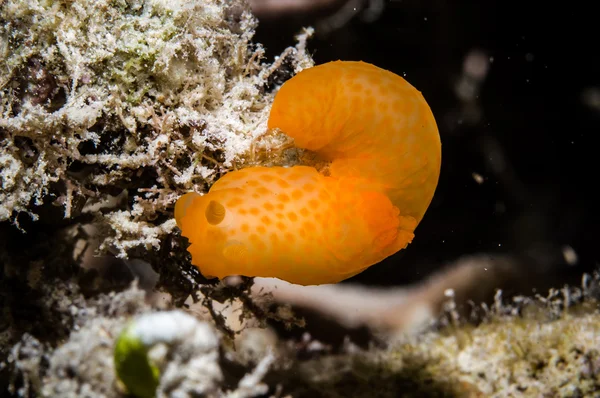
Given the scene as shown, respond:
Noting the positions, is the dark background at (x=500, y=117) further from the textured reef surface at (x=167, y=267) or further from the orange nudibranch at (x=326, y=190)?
the orange nudibranch at (x=326, y=190)

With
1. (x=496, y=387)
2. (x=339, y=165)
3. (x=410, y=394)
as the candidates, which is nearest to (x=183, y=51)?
(x=339, y=165)

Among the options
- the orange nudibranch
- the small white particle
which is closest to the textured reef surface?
the orange nudibranch

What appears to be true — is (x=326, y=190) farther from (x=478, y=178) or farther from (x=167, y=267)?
(x=478, y=178)

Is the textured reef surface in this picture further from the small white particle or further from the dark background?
the small white particle

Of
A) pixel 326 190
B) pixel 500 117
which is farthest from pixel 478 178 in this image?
pixel 326 190

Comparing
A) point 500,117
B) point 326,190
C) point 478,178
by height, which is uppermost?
point 500,117

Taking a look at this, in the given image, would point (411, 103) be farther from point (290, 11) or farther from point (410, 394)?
point (410, 394)
